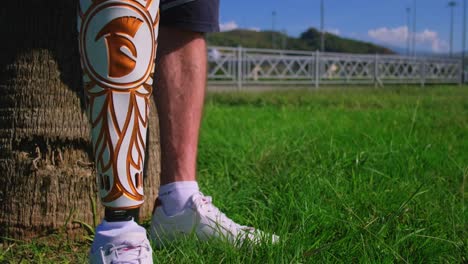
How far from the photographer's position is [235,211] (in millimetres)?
1521

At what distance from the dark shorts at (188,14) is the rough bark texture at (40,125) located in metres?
0.32

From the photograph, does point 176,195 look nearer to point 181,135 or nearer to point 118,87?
point 181,135

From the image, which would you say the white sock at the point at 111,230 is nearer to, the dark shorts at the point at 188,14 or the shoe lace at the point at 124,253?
the shoe lace at the point at 124,253

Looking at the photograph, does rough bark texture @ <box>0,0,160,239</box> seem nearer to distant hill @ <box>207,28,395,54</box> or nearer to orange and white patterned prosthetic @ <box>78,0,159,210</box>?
orange and white patterned prosthetic @ <box>78,0,159,210</box>

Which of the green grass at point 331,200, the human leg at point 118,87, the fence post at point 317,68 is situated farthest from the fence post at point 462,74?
the human leg at point 118,87

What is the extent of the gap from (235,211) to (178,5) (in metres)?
0.63

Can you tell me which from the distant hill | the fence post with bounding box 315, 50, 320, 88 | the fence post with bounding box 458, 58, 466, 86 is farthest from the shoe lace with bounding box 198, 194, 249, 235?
the distant hill

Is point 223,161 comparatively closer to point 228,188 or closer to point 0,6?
point 228,188

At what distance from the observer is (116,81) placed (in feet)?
2.98

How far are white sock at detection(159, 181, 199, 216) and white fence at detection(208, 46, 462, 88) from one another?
1208 cm

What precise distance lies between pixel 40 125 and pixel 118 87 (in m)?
0.53

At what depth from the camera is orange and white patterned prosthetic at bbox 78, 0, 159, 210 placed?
907mm

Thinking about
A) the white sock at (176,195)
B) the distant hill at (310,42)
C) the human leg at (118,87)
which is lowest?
the white sock at (176,195)

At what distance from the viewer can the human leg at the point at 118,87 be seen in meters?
0.91
